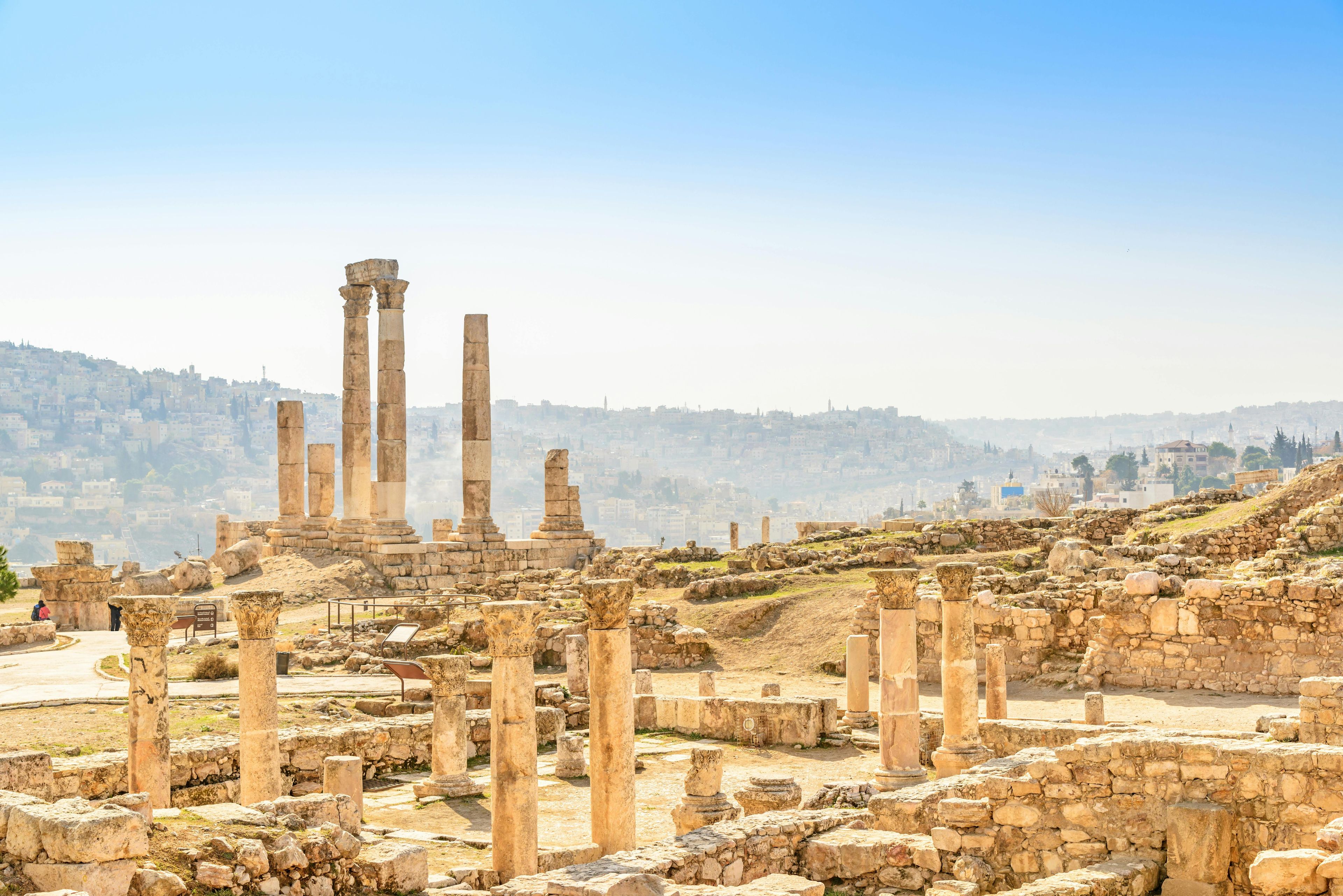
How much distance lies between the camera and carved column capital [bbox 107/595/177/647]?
12.8 meters

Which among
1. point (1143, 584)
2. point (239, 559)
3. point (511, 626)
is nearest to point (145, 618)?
point (511, 626)

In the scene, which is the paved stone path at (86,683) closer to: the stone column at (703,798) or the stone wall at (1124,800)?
the stone column at (703,798)

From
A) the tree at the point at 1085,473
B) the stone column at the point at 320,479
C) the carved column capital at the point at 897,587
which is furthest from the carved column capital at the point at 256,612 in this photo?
the tree at the point at 1085,473

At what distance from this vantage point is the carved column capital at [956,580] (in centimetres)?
1602

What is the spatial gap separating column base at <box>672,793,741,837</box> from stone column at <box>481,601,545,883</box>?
5.75ft

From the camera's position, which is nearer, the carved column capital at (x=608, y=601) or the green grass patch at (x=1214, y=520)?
the carved column capital at (x=608, y=601)

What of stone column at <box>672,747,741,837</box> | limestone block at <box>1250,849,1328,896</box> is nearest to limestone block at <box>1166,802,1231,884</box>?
limestone block at <box>1250,849,1328,896</box>

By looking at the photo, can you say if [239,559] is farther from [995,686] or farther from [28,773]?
[28,773]

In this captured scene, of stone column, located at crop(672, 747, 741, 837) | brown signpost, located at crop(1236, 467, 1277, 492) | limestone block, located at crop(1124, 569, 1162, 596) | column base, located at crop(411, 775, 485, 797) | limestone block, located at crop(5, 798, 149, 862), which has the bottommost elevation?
column base, located at crop(411, 775, 485, 797)

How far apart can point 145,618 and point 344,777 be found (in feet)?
8.19

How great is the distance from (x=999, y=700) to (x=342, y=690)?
29.8ft

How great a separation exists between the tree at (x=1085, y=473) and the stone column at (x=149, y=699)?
4659 inches

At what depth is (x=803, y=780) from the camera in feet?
52.6

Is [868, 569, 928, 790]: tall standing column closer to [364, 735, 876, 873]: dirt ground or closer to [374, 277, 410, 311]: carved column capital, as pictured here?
[364, 735, 876, 873]: dirt ground
